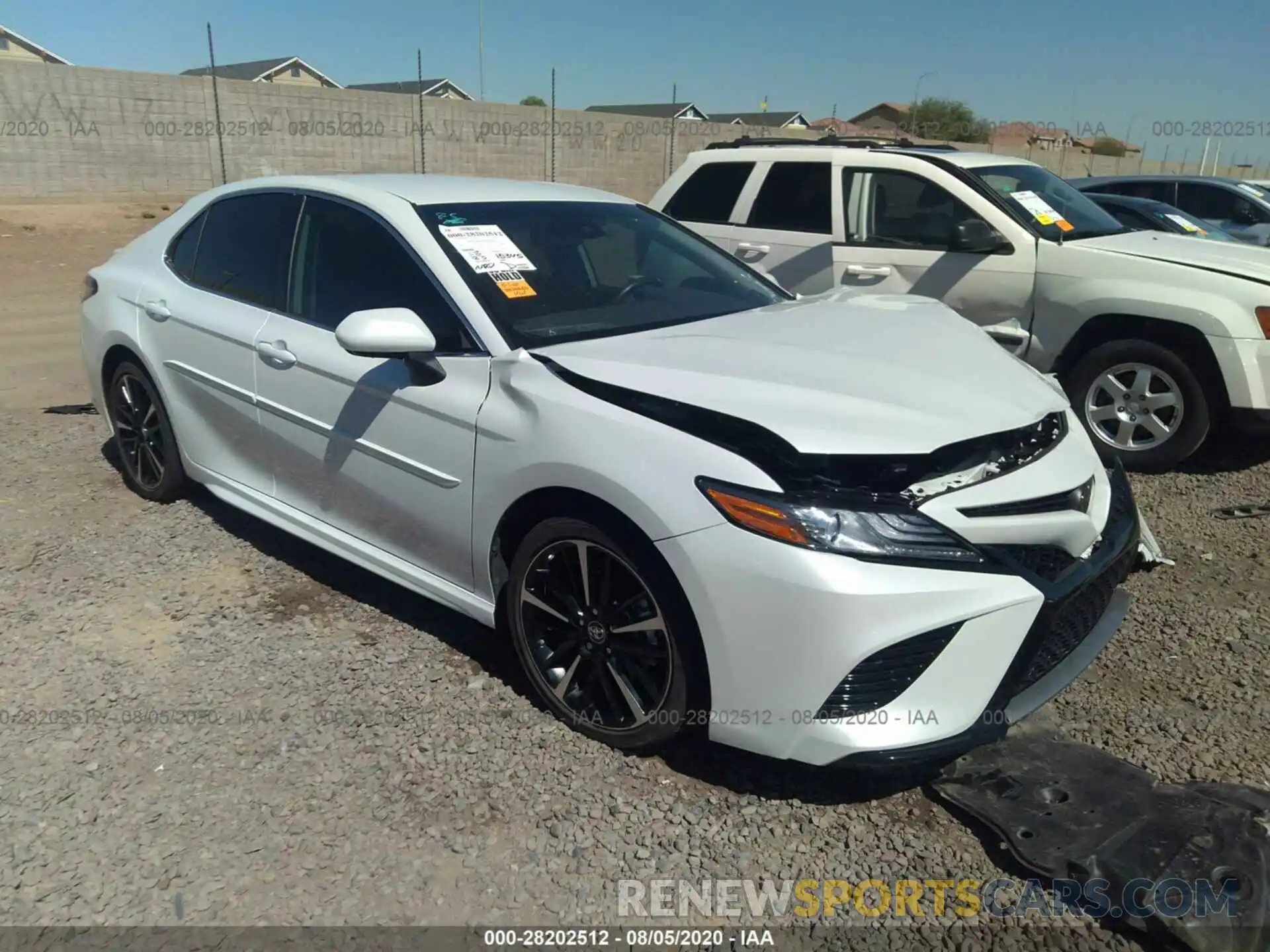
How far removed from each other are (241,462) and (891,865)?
3040mm

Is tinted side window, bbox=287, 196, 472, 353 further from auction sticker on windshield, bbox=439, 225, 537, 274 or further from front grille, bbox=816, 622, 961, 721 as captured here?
front grille, bbox=816, 622, 961, 721

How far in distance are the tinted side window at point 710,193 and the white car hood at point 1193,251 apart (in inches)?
95.3

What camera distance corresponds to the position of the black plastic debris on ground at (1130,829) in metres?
2.20

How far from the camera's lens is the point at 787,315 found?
357 centimetres

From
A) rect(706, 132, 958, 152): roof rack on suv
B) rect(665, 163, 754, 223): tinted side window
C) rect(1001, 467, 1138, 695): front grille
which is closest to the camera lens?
rect(1001, 467, 1138, 695): front grille

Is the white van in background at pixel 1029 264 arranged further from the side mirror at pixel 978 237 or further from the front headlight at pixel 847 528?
the front headlight at pixel 847 528

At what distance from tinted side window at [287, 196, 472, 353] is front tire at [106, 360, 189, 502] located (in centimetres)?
126

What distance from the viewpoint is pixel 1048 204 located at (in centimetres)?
630

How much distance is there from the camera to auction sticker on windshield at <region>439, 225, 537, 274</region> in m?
3.31

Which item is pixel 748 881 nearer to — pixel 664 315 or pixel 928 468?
pixel 928 468

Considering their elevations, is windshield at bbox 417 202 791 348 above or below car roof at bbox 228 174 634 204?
below

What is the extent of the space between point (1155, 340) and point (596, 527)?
4162 mm

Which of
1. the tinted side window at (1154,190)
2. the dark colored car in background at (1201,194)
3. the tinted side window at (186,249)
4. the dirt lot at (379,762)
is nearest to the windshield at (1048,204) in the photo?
the dirt lot at (379,762)

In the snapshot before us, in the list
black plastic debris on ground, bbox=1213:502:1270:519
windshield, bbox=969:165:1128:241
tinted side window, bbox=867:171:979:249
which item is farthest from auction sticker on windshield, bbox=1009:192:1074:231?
black plastic debris on ground, bbox=1213:502:1270:519
